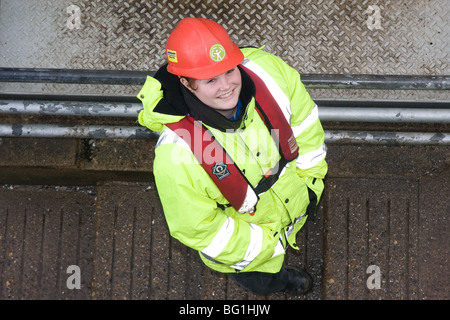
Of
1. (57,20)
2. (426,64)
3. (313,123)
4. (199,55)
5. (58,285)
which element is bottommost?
(58,285)

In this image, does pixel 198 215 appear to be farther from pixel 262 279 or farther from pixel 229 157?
pixel 262 279

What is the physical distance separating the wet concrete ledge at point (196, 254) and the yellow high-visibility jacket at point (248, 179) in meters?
0.81

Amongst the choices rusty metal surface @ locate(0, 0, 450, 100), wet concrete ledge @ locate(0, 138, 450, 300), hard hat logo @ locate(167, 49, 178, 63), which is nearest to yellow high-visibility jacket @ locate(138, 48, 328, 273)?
hard hat logo @ locate(167, 49, 178, 63)

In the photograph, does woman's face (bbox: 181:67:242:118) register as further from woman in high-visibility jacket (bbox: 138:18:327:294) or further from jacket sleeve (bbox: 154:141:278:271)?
jacket sleeve (bbox: 154:141:278:271)

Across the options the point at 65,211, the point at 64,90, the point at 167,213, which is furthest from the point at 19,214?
the point at 167,213

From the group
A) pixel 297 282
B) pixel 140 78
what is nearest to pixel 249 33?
pixel 140 78

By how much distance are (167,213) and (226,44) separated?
90 centimetres

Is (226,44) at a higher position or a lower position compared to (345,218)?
higher

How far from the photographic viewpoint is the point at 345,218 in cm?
376

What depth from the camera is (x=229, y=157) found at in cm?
249

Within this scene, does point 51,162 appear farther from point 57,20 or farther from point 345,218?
point 345,218

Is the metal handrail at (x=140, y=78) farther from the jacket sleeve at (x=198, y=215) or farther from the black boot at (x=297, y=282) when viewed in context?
the black boot at (x=297, y=282)

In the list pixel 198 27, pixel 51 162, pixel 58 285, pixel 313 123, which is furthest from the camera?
pixel 58 285

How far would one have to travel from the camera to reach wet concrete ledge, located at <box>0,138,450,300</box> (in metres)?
3.69
